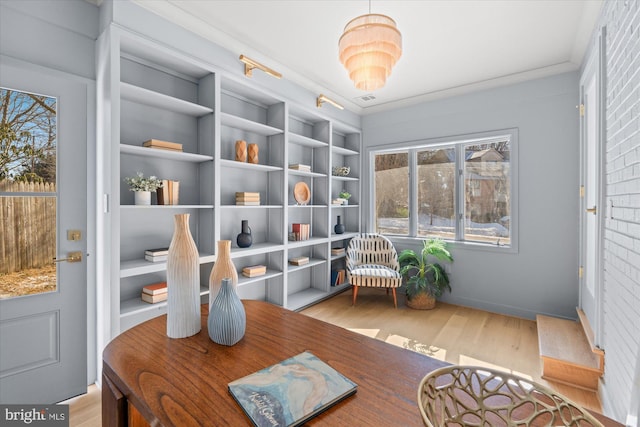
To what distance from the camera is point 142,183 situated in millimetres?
2180

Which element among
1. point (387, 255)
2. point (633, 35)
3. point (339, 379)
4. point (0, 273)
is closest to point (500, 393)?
point (339, 379)

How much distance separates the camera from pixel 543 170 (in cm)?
324

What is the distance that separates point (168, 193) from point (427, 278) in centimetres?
314

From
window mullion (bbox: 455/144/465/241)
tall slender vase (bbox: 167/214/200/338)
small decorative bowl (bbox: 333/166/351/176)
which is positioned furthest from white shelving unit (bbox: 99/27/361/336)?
window mullion (bbox: 455/144/465/241)

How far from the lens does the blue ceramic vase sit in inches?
40.5

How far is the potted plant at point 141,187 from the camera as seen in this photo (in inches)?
85.2

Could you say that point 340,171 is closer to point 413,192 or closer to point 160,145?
point 413,192

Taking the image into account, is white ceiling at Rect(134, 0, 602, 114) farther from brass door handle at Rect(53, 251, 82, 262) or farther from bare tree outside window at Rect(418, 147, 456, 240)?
brass door handle at Rect(53, 251, 82, 262)

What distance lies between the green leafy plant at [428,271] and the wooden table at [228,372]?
8.86 feet

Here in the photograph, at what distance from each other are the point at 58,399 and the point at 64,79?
6.92 feet

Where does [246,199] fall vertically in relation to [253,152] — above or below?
below

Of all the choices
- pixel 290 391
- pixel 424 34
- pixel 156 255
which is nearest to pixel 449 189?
pixel 424 34

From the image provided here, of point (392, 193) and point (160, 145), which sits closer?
point (160, 145)

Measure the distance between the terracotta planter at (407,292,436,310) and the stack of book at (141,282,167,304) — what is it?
9.01 ft
